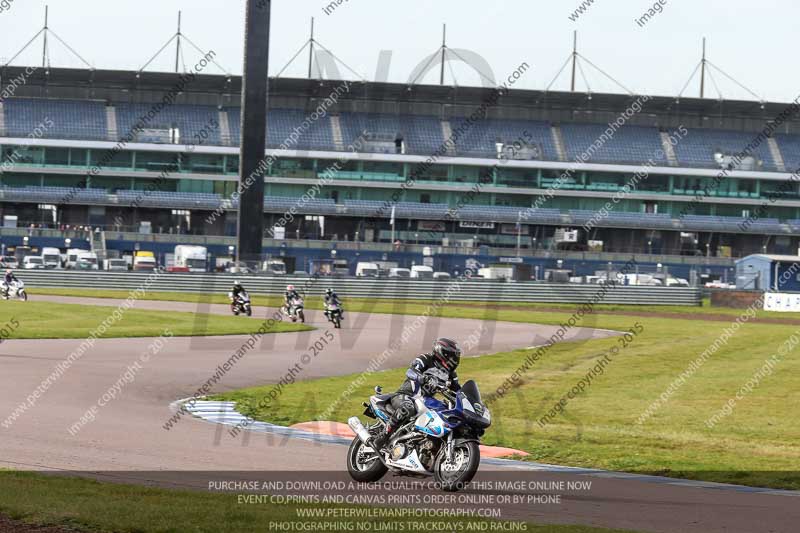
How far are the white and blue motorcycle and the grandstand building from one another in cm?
7745

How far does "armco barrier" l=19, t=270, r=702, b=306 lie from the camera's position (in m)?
63.0

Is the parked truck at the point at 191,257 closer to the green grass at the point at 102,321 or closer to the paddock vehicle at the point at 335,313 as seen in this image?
the green grass at the point at 102,321

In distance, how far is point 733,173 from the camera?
10200cm

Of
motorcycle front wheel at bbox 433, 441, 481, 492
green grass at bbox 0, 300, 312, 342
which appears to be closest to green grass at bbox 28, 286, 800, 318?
green grass at bbox 0, 300, 312, 342

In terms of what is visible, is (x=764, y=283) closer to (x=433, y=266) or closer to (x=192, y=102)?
(x=433, y=266)

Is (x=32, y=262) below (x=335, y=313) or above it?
above

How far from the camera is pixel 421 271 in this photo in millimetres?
82562

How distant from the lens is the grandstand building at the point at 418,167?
95250 mm

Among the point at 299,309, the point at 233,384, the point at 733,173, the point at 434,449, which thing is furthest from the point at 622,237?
the point at 434,449

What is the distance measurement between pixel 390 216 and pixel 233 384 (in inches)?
2846

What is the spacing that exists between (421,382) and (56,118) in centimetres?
9165

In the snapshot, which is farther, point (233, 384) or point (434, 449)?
point (233, 384)

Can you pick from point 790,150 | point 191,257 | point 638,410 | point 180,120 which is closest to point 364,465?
point 638,410

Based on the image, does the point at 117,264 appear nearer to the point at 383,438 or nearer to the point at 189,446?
the point at 189,446
